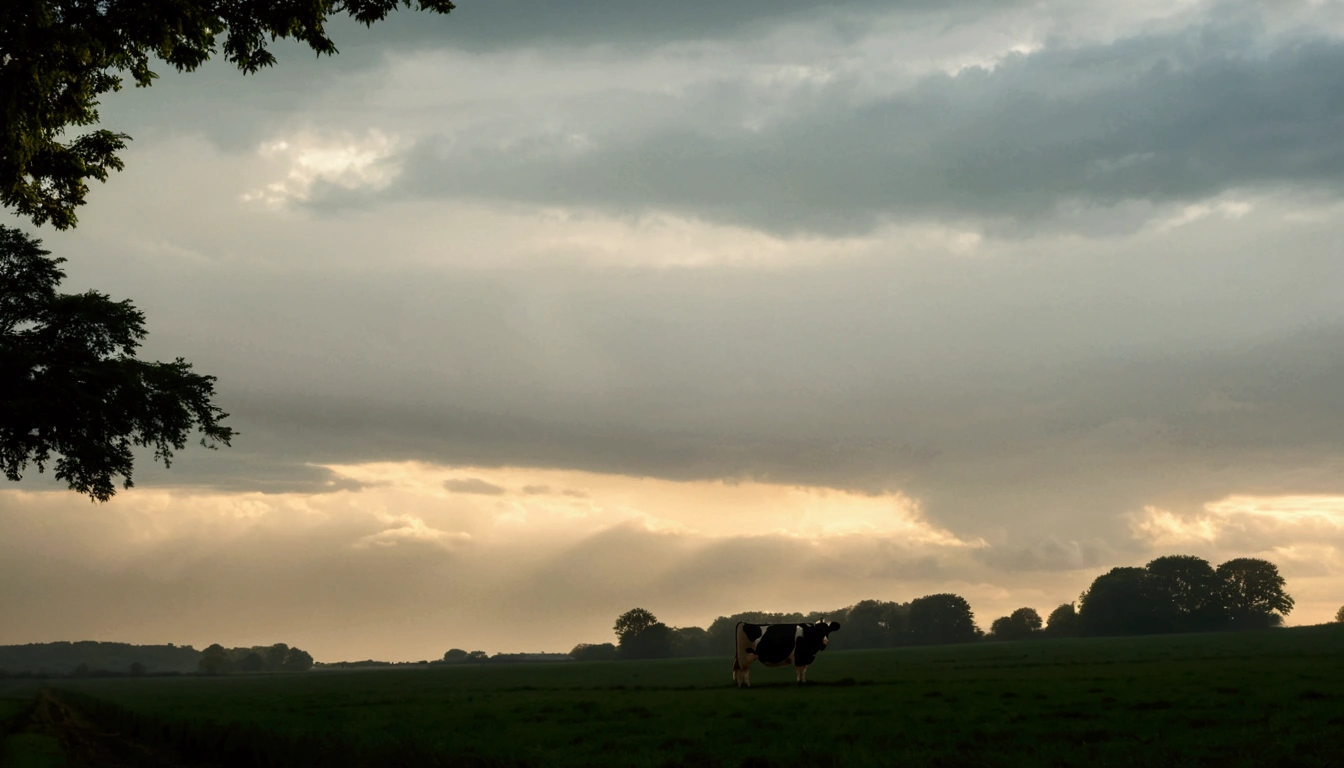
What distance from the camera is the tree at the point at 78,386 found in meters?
32.7

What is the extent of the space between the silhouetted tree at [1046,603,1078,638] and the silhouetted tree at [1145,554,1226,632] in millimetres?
15292

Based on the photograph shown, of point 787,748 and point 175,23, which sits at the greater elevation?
point 175,23

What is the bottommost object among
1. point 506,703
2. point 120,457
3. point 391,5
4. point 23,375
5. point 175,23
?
point 506,703

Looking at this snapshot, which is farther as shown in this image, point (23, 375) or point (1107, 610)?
point (1107, 610)

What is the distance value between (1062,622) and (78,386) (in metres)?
161

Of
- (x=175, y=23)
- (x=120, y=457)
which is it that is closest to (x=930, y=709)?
(x=175, y=23)

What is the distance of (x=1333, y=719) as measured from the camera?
20.6 metres

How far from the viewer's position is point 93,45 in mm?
17297

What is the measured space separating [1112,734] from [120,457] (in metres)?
31.7

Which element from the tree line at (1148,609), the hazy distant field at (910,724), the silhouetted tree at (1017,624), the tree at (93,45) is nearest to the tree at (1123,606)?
the tree line at (1148,609)

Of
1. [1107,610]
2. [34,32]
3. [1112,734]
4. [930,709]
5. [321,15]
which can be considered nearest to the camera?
[34,32]

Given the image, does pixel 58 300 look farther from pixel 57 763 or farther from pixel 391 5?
pixel 391 5

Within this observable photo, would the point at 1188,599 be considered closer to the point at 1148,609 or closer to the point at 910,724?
the point at 1148,609

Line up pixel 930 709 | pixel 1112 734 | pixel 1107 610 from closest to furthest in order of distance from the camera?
pixel 1112 734 < pixel 930 709 < pixel 1107 610
